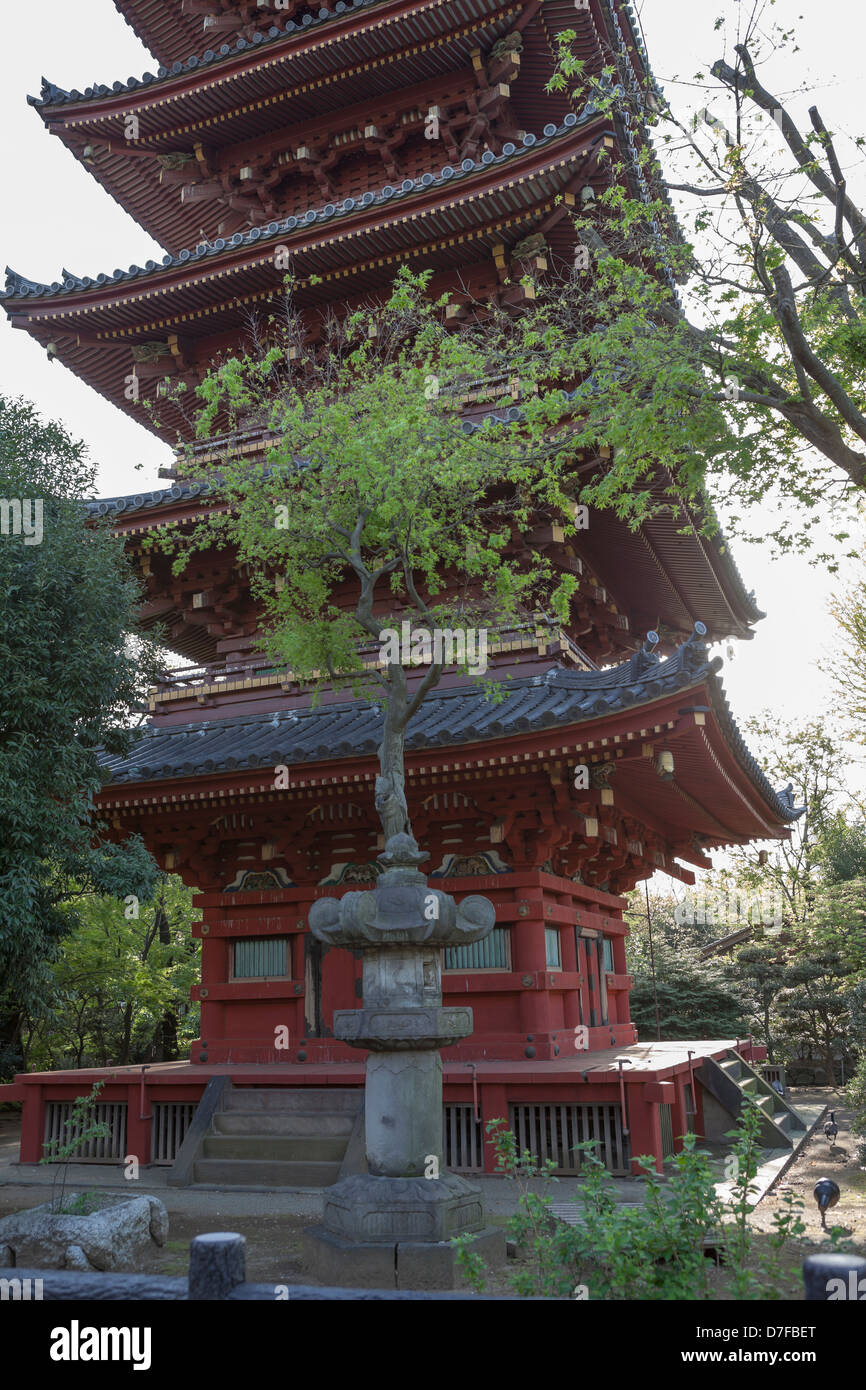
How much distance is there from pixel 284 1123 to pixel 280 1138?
0.63ft

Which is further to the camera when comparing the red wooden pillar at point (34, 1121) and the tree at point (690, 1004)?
the tree at point (690, 1004)

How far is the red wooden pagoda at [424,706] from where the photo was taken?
11.2 meters

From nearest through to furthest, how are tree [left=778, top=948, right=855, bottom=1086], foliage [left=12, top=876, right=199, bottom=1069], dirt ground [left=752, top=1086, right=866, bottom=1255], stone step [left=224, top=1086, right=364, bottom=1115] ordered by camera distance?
1. dirt ground [left=752, top=1086, right=866, bottom=1255]
2. stone step [left=224, top=1086, right=364, bottom=1115]
3. foliage [left=12, top=876, right=199, bottom=1069]
4. tree [left=778, top=948, right=855, bottom=1086]

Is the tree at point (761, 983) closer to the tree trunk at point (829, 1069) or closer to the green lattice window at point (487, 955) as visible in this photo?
the tree trunk at point (829, 1069)

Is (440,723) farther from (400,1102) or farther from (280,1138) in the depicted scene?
(400,1102)

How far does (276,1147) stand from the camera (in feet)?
36.9

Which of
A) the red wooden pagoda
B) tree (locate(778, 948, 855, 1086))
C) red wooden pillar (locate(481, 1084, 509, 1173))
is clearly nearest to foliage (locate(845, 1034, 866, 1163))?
the red wooden pagoda

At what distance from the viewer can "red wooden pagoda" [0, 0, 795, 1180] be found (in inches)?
441

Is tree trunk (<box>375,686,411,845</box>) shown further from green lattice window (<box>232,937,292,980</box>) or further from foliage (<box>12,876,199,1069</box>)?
foliage (<box>12,876,199,1069</box>)

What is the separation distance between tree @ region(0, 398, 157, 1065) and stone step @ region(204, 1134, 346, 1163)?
2.95 metres

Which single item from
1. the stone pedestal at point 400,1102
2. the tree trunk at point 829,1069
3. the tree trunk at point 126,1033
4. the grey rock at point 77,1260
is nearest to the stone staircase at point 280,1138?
the grey rock at point 77,1260

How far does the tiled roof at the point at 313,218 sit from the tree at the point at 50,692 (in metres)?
5.52

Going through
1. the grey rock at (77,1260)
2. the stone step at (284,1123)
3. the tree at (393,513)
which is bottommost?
the grey rock at (77,1260)
